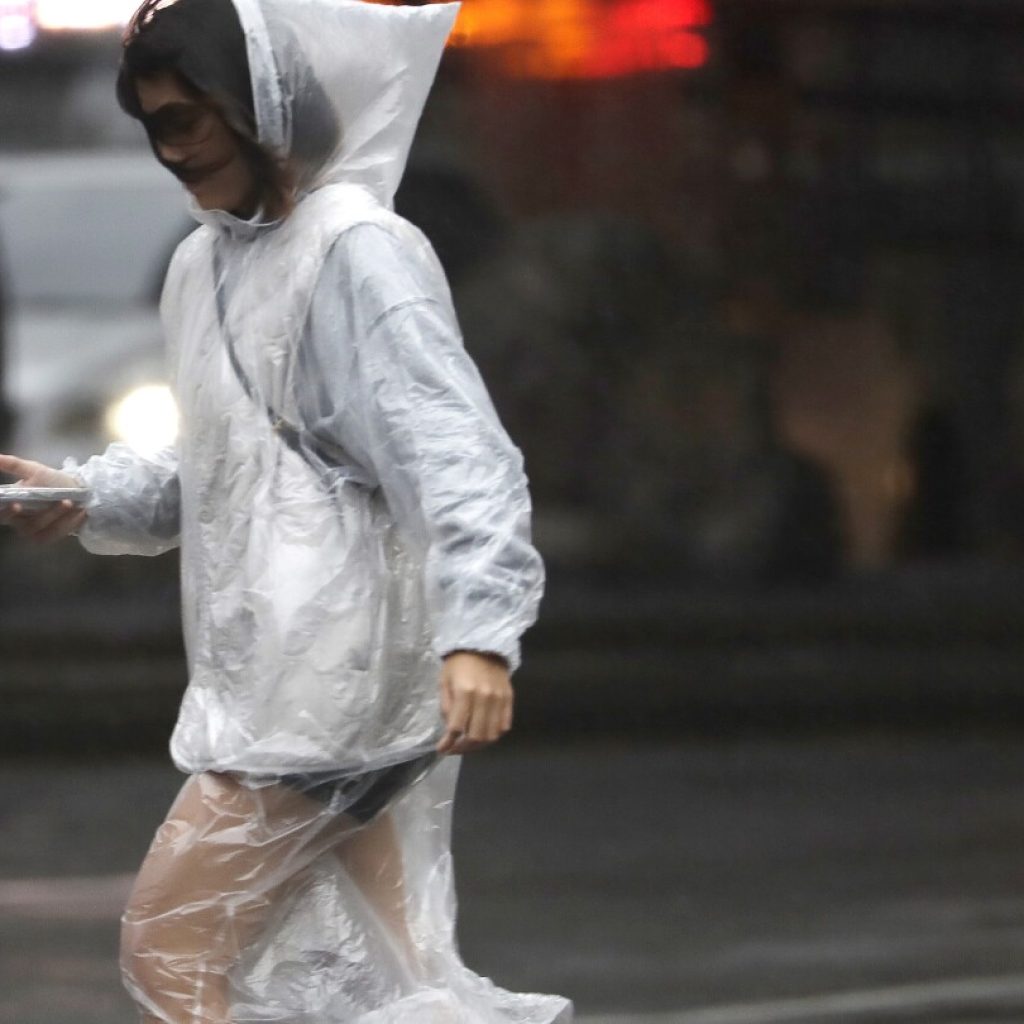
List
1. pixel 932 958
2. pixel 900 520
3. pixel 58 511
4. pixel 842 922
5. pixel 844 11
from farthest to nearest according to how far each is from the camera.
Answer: pixel 900 520, pixel 844 11, pixel 842 922, pixel 932 958, pixel 58 511

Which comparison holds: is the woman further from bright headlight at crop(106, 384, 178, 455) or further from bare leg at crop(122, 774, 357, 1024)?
bright headlight at crop(106, 384, 178, 455)

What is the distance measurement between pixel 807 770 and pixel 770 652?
1007 mm

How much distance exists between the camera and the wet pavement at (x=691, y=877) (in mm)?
5105

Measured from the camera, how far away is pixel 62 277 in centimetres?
837

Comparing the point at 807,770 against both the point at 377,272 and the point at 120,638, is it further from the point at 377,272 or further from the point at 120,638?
the point at 377,272

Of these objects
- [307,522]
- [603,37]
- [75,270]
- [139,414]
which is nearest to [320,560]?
[307,522]

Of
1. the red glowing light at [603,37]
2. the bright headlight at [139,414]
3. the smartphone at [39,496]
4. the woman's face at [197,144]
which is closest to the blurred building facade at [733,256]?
the red glowing light at [603,37]

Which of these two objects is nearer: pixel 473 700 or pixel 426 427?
pixel 473 700

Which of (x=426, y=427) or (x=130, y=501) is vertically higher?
(x=426, y=427)

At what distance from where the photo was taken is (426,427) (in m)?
2.80

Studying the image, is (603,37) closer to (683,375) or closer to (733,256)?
(733,256)

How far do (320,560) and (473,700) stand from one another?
0.33 m

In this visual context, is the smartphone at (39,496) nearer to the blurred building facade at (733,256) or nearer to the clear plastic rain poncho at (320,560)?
the clear plastic rain poncho at (320,560)

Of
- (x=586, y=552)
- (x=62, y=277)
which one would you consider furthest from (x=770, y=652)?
(x=62, y=277)
